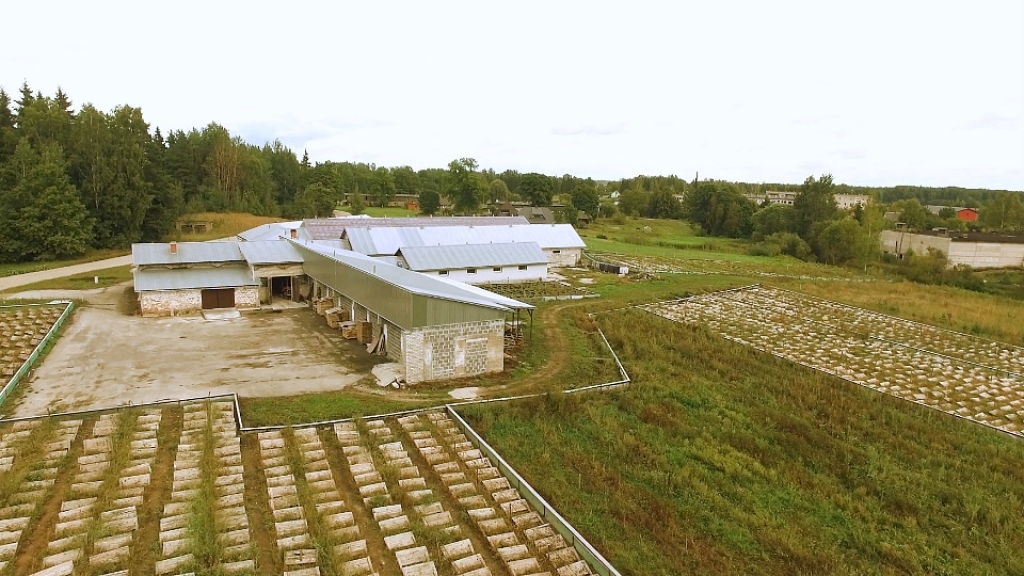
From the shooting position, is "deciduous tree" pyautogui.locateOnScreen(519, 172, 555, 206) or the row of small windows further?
"deciduous tree" pyautogui.locateOnScreen(519, 172, 555, 206)

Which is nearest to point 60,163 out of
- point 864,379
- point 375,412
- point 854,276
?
point 375,412

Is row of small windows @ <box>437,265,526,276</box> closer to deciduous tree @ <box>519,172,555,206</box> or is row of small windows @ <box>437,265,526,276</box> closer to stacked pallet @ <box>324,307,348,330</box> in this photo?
stacked pallet @ <box>324,307,348,330</box>

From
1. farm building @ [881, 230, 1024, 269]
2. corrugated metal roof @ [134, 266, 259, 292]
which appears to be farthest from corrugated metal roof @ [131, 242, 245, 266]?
farm building @ [881, 230, 1024, 269]

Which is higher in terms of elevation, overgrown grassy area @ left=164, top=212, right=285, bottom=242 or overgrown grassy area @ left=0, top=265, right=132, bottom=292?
overgrown grassy area @ left=164, top=212, right=285, bottom=242

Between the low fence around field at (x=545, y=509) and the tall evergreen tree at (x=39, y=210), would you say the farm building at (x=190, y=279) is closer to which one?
the tall evergreen tree at (x=39, y=210)

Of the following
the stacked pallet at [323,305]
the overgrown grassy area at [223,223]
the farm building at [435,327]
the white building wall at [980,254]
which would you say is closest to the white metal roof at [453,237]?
the stacked pallet at [323,305]

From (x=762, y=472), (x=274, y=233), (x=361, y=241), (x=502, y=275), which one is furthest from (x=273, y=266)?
(x=762, y=472)

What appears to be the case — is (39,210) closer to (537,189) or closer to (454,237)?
(454,237)
